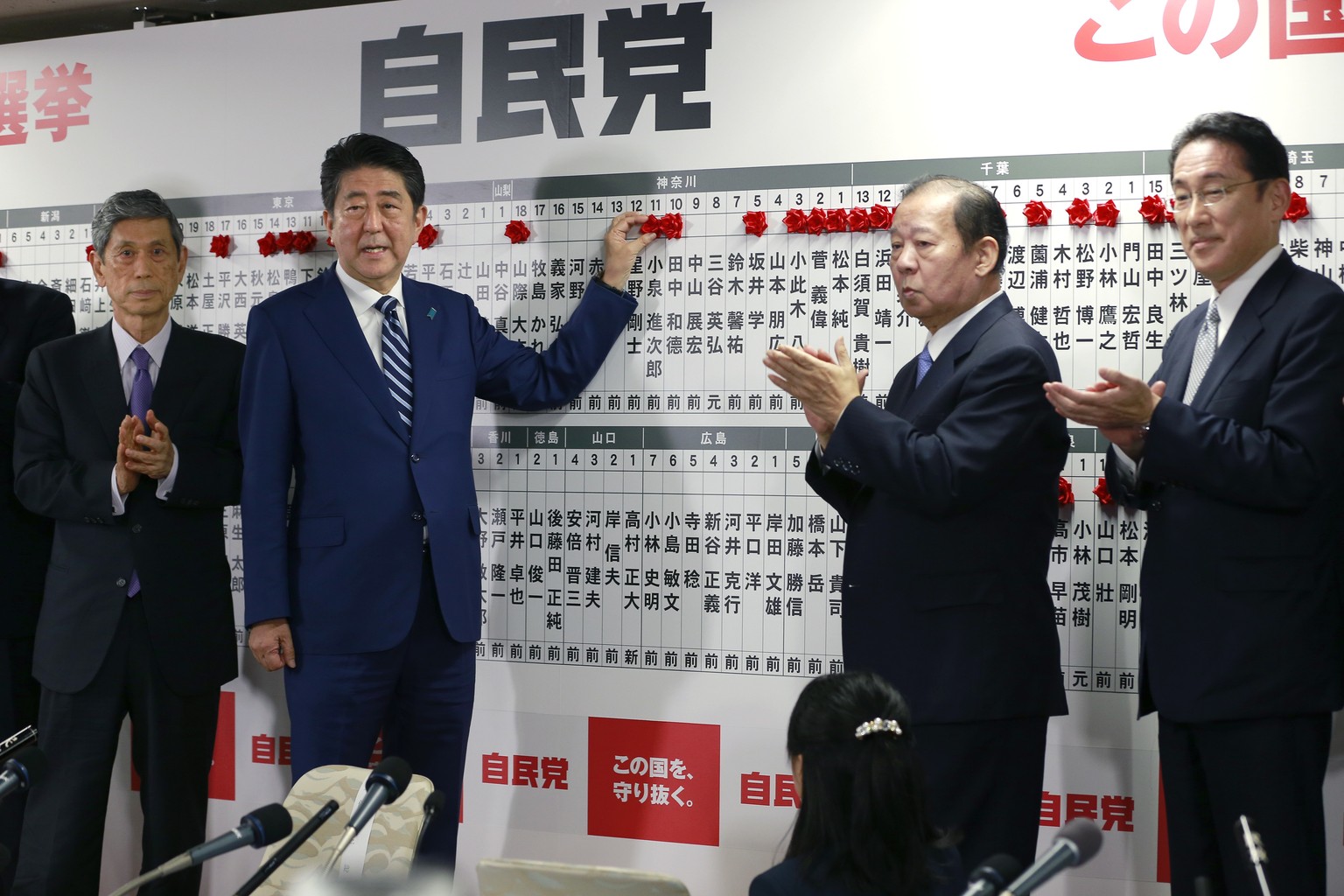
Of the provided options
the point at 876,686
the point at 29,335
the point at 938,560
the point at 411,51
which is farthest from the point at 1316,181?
the point at 29,335

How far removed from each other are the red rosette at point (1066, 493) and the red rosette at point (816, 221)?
84cm

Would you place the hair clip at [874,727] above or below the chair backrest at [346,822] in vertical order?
above

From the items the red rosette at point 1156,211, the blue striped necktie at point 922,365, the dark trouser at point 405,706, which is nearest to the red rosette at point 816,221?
the blue striped necktie at point 922,365

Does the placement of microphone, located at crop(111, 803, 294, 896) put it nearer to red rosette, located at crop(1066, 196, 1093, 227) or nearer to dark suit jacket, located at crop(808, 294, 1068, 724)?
dark suit jacket, located at crop(808, 294, 1068, 724)

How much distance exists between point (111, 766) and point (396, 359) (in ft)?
4.35

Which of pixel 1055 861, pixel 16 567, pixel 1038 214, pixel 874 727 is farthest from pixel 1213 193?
pixel 16 567

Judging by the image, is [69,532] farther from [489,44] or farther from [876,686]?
[876,686]

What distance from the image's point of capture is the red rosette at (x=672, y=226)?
3098 mm

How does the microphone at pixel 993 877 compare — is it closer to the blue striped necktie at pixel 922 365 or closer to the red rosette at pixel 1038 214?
the blue striped necktie at pixel 922 365

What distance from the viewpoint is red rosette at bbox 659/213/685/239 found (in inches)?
122

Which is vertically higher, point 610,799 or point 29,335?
point 29,335

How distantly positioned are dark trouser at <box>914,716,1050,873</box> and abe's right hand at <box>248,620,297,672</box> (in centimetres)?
147

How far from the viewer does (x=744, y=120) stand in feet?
10.0

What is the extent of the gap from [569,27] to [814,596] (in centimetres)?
164
